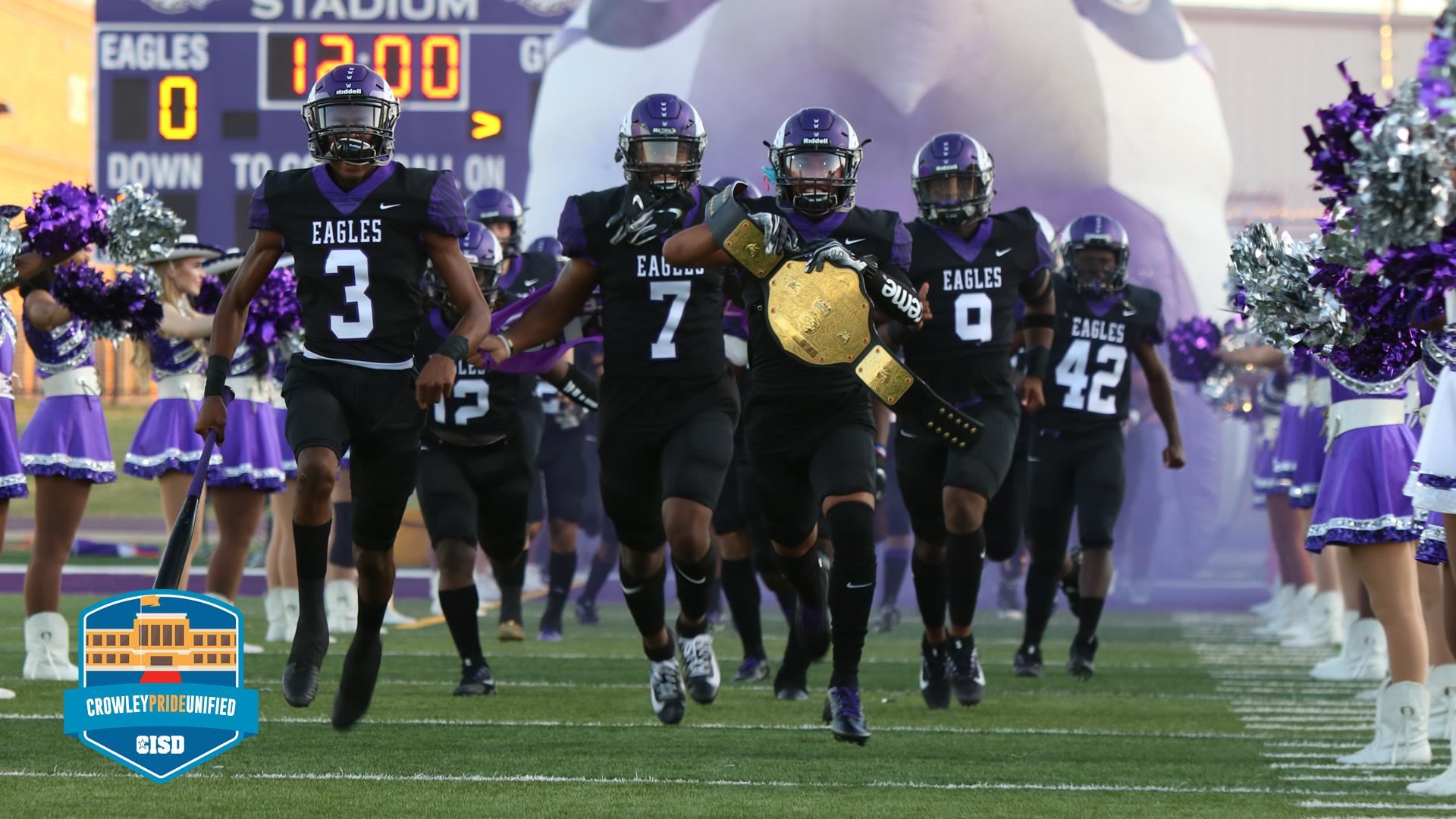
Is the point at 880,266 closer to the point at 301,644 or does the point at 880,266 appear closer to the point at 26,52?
the point at 301,644

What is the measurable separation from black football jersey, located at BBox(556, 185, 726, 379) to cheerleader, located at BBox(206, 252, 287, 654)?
2721 mm

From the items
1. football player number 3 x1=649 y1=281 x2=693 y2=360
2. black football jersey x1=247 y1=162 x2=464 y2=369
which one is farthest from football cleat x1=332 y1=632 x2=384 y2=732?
football player number 3 x1=649 y1=281 x2=693 y2=360

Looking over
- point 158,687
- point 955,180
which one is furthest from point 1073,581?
point 158,687

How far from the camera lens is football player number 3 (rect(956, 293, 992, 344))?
7621 millimetres

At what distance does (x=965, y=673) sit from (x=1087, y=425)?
1994mm

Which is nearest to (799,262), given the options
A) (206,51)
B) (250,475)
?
(250,475)

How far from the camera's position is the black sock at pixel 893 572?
41.5ft

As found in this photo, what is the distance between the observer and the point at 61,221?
702 centimetres

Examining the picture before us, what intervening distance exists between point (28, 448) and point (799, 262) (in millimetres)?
3333

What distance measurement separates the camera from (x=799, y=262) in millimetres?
5926

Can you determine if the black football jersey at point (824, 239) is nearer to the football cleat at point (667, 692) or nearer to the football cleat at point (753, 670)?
the football cleat at point (667, 692)

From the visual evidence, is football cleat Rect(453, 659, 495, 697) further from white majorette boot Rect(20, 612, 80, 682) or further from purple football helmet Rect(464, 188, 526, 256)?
purple football helmet Rect(464, 188, 526, 256)

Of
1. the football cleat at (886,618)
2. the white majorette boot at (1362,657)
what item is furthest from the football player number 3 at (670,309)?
the football cleat at (886,618)

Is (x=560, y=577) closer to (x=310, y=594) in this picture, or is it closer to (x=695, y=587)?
(x=695, y=587)
